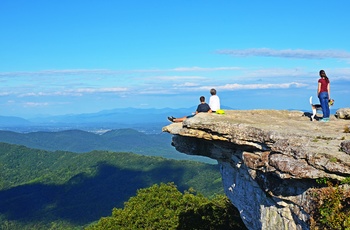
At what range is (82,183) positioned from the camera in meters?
152

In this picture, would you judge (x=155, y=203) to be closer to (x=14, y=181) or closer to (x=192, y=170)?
(x=192, y=170)

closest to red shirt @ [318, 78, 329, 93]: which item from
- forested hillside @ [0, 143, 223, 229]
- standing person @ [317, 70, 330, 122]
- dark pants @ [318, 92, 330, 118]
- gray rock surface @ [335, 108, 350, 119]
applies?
standing person @ [317, 70, 330, 122]

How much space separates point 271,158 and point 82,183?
14784 cm

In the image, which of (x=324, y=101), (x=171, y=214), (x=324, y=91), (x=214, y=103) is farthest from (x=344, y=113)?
(x=171, y=214)

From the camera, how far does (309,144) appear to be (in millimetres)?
10891

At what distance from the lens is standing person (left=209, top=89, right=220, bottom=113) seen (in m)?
16.6

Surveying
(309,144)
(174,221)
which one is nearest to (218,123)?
(309,144)

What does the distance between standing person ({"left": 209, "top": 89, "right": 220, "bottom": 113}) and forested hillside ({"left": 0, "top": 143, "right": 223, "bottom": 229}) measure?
89106 mm

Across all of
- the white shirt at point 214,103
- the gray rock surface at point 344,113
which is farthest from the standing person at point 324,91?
the white shirt at point 214,103

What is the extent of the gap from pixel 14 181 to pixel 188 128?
173 m

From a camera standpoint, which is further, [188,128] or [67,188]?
[67,188]

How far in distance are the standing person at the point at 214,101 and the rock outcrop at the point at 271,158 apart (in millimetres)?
805

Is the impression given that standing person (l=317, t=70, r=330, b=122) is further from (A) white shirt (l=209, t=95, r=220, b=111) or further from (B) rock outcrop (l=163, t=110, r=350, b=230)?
(A) white shirt (l=209, t=95, r=220, b=111)

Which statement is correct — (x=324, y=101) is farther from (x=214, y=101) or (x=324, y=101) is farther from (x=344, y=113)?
(x=214, y=101)
